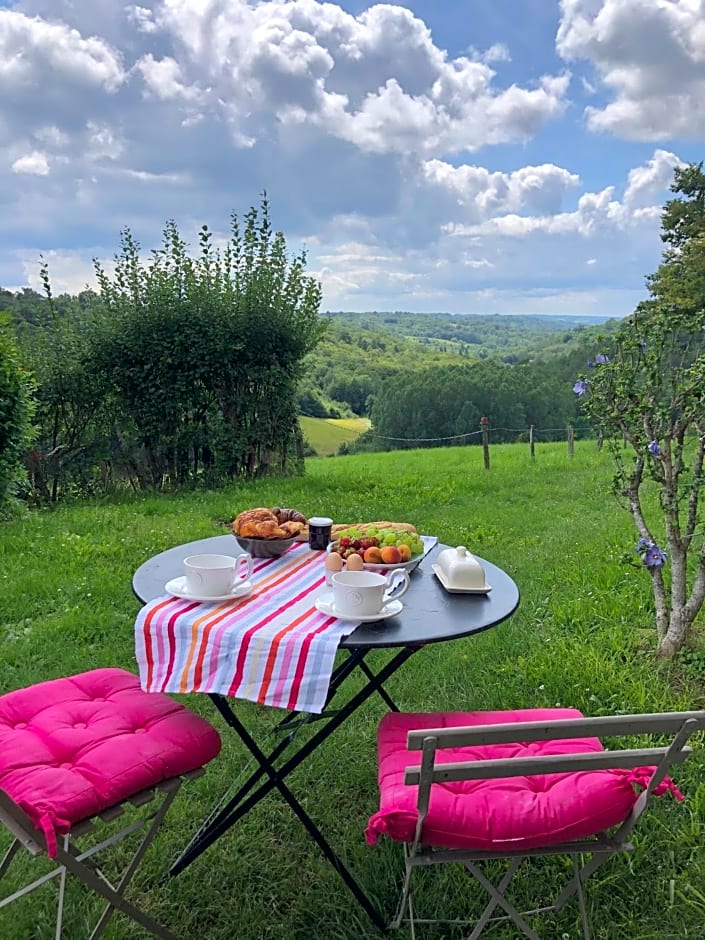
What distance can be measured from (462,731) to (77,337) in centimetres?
852

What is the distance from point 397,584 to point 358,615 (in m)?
0.31

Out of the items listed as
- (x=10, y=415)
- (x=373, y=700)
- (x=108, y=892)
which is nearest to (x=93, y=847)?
(x=108, y=892)

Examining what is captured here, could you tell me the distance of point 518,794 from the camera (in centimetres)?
159

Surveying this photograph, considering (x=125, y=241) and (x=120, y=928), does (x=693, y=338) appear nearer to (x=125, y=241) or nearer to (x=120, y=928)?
(x=120, y=928)

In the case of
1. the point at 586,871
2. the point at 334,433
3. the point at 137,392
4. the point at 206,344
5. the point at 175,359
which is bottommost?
the point at 334,433

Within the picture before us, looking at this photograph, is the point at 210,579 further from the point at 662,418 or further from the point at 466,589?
the point at 662,418

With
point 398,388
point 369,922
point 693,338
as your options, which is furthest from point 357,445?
point 369,922

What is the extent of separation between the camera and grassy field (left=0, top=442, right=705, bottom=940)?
1919 millimetres

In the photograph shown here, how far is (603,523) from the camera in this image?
6.25 m

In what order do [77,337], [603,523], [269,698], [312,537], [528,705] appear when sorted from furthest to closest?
1. [77,337]
2. [603,523]
3. [528,705]
4. [312,537]
5. [269,698]

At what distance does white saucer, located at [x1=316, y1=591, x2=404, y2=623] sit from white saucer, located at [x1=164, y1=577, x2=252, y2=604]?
0.23 m

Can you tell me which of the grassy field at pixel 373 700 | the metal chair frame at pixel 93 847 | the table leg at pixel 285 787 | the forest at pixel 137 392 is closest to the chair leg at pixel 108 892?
the metal chair frame at pixel 93 847

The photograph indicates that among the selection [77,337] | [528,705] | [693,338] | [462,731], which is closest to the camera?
[462,731]

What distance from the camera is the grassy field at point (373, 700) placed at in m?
1.92
